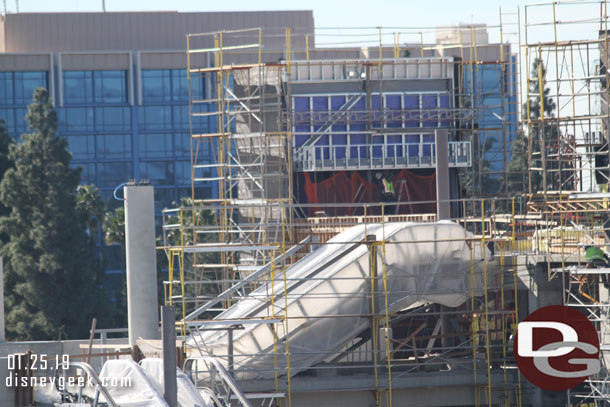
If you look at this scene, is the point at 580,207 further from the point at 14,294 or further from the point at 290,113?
the point at 14,294

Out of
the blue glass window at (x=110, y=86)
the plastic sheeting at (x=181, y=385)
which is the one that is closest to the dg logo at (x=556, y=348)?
the plastic sheeting at (x=181, y=385)

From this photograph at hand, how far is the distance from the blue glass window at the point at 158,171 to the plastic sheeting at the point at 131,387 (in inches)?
2955

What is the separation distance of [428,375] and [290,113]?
14.5m

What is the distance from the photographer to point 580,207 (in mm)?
32906

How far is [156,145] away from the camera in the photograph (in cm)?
9888

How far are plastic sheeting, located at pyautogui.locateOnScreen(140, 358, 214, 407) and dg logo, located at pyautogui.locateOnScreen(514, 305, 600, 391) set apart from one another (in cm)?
948

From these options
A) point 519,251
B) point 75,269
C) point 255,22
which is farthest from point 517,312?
point 255,22

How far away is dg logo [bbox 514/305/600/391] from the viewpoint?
2978cm

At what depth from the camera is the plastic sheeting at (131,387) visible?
23.1m

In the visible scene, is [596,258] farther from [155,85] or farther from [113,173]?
[113,173]

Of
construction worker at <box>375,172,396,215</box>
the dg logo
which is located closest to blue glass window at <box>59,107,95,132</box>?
construction worker at <box>375,172,396,215</box>

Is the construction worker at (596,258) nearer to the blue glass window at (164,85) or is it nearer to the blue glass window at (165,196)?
the blue glass window at (164,85)

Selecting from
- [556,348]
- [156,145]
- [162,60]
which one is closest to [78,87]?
[162,60]

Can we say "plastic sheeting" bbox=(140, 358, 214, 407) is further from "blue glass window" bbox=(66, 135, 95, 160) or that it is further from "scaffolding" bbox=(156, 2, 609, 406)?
"blue glass window" bbox=(66, 135, 95, 160)
